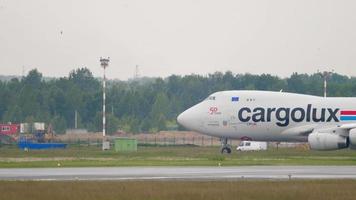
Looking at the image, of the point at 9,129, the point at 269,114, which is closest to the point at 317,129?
the point at 269,114

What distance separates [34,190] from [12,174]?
1088cm

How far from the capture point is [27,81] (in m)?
190

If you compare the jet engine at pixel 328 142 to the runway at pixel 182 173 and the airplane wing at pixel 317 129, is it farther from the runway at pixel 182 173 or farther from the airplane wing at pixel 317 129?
the runway at pixel 182 173

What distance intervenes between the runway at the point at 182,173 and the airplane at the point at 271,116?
2068 centimetres

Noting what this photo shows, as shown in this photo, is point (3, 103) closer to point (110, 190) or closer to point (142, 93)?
point (142, 93)

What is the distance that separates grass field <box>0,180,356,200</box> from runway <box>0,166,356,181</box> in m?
3.53

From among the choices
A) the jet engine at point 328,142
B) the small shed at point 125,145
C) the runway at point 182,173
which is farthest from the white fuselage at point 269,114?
the runway at point 182,173

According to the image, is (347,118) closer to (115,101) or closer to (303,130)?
(303,130)

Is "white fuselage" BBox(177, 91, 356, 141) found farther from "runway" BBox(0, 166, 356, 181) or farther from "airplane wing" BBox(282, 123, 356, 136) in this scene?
"runway" BBox(0, 166, 356, 181)

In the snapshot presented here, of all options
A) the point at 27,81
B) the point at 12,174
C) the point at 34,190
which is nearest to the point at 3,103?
the point at 27,81

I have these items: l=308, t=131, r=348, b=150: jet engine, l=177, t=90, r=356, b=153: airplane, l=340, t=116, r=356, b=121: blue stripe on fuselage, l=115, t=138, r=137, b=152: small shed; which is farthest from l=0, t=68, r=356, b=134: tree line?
l=308, t=131, r=348, b=150: jet engine

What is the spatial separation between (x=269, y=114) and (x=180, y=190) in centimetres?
3969

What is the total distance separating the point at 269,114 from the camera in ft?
258

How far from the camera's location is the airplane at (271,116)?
7706cm
